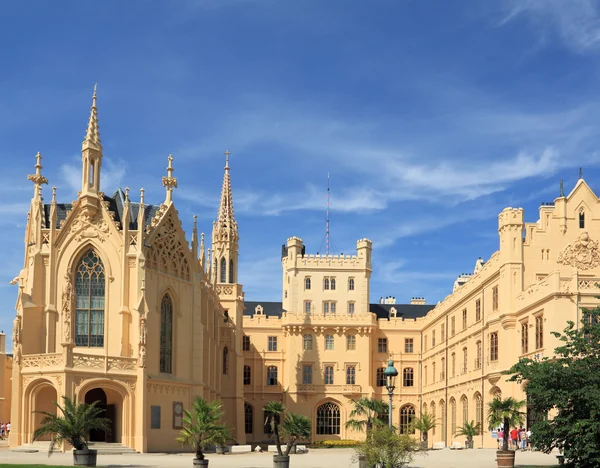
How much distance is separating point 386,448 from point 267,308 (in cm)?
6998

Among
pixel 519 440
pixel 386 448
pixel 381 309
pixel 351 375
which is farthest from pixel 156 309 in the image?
pixel 381 309

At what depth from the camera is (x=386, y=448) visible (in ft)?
98.9

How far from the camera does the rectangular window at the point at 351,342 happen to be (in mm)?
92500

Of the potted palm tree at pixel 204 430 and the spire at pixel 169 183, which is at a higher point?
the spire at pixel 169 183

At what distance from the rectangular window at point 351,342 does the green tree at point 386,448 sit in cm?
6200

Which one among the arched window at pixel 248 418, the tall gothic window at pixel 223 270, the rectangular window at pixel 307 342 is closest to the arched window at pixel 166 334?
the tall gothic window at pixel 223 270

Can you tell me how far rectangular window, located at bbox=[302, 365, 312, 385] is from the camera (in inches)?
3612

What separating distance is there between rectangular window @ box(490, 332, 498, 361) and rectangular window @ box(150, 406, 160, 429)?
23394 mm

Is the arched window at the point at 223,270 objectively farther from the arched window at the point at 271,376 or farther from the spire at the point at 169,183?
the spire at the point at 169,183

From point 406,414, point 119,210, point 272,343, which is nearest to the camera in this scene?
point 119,210

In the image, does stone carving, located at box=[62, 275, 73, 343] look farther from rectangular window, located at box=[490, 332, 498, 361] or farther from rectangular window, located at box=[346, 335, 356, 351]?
rectangular window, located at box=[346, 335, 356, 351]

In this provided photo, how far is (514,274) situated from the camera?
5912cm

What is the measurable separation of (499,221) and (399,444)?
33363mm

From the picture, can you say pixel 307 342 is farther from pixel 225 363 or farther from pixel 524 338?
pixel 524 338
